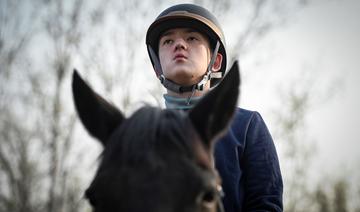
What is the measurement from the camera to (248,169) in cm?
311

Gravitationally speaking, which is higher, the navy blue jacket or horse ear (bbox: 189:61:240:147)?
horse ear (bbox: 189:61:240:147)

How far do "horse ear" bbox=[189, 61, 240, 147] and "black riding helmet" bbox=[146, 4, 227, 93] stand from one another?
1.50 metres

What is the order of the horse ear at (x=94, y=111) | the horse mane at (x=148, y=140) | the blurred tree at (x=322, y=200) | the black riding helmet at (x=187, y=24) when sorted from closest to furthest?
the horse mane at (x=148, y=140)
the horse ear at (x=94, y=111)
the black riding helmet at (x=187, y=24)
the blurred tree at (x=322, y=200)

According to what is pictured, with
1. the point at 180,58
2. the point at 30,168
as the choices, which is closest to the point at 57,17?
the point at 30,168

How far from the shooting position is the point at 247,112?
3.38 m

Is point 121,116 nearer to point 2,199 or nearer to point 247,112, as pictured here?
point 247,112

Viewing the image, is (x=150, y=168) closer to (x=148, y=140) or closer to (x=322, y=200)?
(x=148, y=140)

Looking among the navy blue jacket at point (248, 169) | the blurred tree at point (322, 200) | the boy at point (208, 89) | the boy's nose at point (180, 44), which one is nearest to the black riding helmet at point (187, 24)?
the boy at point (208, 89)

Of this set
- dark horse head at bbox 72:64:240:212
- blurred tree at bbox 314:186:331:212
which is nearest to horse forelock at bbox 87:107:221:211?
dark horse head at bbox 72:64:240:212

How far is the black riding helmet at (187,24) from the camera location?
3.93 meters

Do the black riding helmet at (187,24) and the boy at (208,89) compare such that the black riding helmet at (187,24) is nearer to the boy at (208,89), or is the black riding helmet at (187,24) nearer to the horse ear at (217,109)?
the boy at (208,89)

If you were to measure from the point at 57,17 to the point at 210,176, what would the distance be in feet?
56.1

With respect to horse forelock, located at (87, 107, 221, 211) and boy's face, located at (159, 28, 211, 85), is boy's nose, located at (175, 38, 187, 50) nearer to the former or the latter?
boy's face, located at (159, 28, 211, 85)

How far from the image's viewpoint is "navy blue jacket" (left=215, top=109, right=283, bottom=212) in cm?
291
